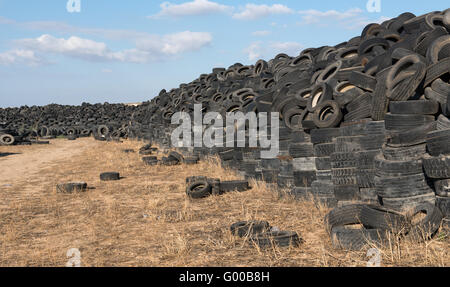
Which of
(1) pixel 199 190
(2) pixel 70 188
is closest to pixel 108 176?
(2) pixel 70 188

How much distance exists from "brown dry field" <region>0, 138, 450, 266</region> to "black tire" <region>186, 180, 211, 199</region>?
0.20 m

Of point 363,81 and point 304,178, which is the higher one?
point 363,81

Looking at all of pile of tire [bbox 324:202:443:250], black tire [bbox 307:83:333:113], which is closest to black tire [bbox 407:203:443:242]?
pile of tire [bbox 324:202:443:250]

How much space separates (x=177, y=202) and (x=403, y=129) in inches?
204

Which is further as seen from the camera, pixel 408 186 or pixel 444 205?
pixel 408 186

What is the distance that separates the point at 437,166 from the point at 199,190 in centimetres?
564

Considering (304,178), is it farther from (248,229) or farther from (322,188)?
(248,229)

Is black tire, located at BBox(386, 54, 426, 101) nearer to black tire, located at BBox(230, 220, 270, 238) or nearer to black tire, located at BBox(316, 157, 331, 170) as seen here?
black tire, located at BBox(316, 157, 331, 170)

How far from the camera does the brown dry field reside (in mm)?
5609

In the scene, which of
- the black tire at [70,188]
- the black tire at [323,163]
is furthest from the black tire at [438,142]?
the black tire at [70,188]

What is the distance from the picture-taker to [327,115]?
30.4 feet

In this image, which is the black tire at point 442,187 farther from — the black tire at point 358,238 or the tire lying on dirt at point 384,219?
the black tire at point 358,238
